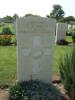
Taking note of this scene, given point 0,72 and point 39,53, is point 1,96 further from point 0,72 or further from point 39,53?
point 0,72

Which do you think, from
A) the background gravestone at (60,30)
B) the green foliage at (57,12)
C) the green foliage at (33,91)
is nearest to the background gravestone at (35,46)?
the green foliage at (33,91)

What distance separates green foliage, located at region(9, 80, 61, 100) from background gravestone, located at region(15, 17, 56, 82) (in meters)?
0.17

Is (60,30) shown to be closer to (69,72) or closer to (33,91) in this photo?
(69,72)

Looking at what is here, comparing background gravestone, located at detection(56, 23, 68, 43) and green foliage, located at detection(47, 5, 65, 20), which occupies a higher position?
green foliage, located at detection(47, 5, 65, 20)

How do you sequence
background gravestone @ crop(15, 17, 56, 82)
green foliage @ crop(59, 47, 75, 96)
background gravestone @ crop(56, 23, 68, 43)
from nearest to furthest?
1. green foliage @ crop(59, 47, 75, 96)
2. background gravestone @ crop(15, 17, 56, 82)
3. background gravestone @ crop(56, 23, 68, 43)

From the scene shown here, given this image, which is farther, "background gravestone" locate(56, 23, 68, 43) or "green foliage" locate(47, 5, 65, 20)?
"green foliage" locate(47, 5, 65, 20)

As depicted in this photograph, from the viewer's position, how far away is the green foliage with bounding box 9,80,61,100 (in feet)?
7.77

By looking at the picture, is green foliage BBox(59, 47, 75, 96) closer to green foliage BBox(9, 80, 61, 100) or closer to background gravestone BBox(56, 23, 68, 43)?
green foliage BBox(9, 80, 61, 100)

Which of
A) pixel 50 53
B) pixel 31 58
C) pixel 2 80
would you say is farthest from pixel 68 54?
pixel 2 80

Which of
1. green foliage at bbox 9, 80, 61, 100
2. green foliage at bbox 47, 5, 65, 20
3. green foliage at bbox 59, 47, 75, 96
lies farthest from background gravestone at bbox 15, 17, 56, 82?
green foliage at bbox 47, 5, 65, 20

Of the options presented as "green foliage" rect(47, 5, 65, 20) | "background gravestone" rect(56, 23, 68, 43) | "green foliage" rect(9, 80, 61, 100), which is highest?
"green foliage" rect(47, 5, 65, 20)

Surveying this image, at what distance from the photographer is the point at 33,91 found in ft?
8.07

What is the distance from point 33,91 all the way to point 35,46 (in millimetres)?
886

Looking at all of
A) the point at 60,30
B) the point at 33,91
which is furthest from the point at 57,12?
the point at 33,91
